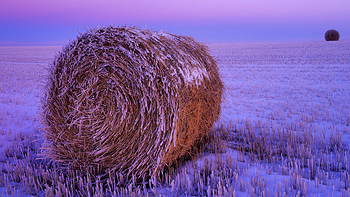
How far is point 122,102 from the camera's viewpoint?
3.21 metres

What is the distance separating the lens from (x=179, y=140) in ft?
10.8

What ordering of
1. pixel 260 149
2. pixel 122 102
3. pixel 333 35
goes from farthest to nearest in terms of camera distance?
1. pixel 333 35
2. pixel 260 149
3. pixel 122 102

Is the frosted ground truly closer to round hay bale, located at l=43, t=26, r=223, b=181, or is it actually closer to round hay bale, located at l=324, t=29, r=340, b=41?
round hay bale, located at l=43, t=26, r=223, b=181

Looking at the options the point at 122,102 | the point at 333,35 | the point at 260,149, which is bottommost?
the point at 260,149

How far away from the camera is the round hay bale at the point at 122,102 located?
3.12 meters

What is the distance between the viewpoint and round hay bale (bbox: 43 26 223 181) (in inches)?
123

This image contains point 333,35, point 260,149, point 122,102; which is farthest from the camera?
point 333,35

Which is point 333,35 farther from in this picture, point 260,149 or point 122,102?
point 122,102

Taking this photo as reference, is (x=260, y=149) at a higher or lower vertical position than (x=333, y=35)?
lower

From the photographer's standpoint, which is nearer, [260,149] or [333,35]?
[260,149]

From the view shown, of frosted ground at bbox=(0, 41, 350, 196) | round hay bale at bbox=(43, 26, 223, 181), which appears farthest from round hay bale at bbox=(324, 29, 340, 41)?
round hay bale at bbox=(43, 26, 223, 181)

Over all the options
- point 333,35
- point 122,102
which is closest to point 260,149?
point 122,102

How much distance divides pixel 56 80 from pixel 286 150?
3.64 metres

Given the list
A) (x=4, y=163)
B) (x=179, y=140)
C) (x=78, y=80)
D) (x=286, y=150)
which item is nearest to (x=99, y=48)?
(x=78, y=80)
